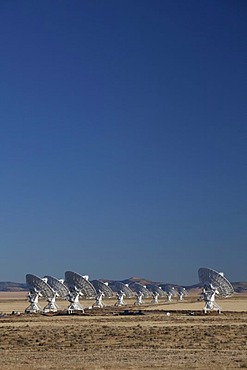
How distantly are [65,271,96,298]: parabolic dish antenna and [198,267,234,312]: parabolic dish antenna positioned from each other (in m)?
16.0

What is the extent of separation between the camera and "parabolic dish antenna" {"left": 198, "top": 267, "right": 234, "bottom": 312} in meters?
89.8

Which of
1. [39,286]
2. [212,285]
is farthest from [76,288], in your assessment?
[212,285]

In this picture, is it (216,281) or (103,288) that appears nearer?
(216,281)

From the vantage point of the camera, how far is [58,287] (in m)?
101

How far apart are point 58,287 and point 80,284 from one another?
10.6 m

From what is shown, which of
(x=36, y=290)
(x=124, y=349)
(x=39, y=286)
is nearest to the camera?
(x=124, y=349)

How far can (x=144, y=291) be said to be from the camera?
15088 centimetres

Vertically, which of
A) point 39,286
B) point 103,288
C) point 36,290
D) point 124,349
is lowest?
point 124,349

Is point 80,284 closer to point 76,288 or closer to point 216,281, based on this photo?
point 76,288

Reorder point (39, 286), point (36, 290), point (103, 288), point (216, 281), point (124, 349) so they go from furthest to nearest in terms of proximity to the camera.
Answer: point (103, 288) < point (36, 290) < point (39, 286) < point (216, 281) < point (124, 349)

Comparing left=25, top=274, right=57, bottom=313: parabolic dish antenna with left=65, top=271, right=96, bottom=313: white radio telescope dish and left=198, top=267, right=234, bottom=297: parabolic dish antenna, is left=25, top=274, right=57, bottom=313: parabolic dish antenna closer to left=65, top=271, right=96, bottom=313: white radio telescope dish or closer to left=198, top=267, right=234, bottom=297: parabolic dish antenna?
left=65, top=271, right=96, bottom=313: white radio telescope dish

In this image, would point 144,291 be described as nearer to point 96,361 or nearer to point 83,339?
point 83,339

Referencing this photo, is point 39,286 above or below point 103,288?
below

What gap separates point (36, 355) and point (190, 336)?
52.1 ft
